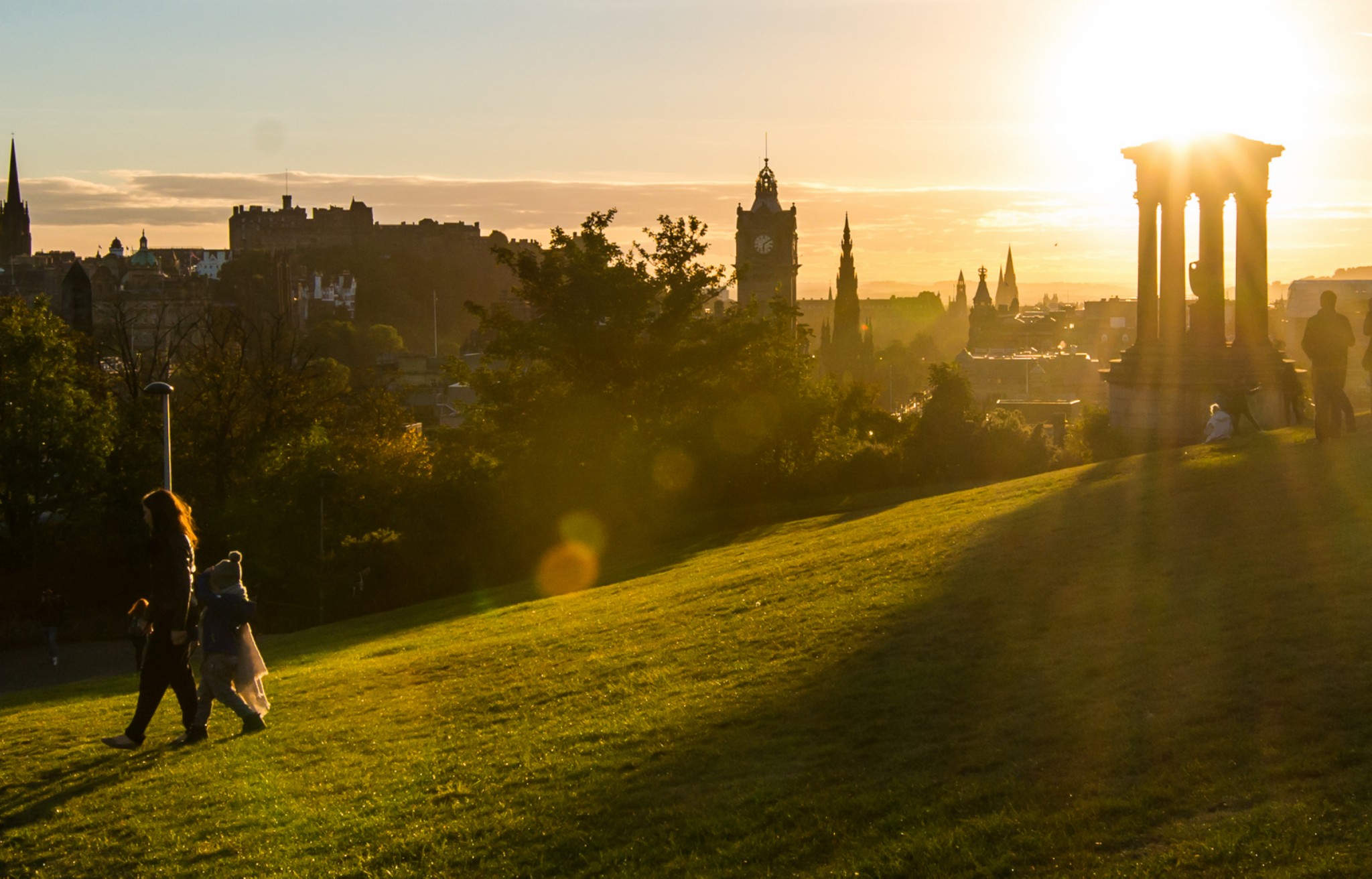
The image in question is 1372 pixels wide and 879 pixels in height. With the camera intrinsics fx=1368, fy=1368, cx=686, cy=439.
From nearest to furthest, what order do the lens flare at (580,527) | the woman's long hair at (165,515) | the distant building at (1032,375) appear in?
the woman's long hair at (165,515) < the lens flare at (580,527) < the distant building at (1032,375)

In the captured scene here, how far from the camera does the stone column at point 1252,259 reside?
3422 centimetres

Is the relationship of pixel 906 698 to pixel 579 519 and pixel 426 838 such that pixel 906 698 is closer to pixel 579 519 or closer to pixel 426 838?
pixel 426 838

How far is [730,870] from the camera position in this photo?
7.18 metres

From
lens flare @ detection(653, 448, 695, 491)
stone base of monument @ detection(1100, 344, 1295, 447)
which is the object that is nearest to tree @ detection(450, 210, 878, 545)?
lens flare @ detection(653, 448, 695, 491)

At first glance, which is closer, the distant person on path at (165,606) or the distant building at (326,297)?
the distant person on path at (165,606)

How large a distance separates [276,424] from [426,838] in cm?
3741

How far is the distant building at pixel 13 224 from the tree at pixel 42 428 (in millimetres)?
149825

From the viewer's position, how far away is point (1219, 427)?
22.9m

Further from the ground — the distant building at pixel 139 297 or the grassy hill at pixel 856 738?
the distant building at pixel 139 297

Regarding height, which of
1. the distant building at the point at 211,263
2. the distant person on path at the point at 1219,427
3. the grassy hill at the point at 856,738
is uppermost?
the distant building at the point at 211,263

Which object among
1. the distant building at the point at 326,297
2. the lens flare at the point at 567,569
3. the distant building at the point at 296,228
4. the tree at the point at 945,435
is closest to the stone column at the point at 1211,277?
the tree at the point at 945,435

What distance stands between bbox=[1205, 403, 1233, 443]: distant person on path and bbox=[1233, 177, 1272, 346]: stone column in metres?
11.8

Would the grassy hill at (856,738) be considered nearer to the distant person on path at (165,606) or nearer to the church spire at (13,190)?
the distant person on path at (165,606)

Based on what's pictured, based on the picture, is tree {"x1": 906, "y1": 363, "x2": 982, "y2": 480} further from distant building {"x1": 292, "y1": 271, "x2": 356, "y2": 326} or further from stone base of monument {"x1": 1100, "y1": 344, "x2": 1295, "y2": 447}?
distant building {"x1": 292, "y1": 271, "x2": 356, "y2": 326}
